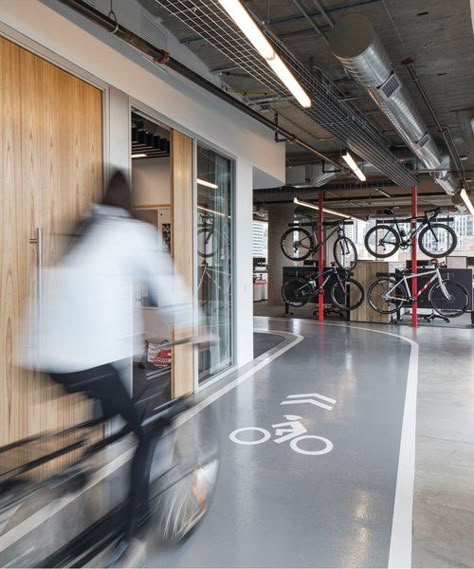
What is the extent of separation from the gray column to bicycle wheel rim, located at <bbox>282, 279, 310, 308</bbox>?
308cm

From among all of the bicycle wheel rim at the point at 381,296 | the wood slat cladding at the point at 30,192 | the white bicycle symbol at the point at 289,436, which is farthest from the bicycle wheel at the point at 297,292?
the wood slat cladding at the point at 30,192

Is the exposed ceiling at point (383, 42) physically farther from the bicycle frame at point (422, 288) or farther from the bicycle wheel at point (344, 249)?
the bicycle wheel at point (344, 249)

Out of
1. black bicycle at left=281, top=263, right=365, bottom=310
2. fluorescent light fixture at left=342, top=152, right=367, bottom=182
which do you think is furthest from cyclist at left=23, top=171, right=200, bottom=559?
black bicycle at left=281, top=263, right=365, bottom=310

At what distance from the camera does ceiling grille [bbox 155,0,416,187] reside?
3.01 meters

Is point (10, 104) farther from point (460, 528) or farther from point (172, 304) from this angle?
point (460, 528)

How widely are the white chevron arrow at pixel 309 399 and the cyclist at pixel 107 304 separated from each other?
2562 millimetres

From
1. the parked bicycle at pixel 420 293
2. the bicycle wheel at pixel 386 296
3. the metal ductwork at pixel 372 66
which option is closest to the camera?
the metal ductwork at pixel 372 66

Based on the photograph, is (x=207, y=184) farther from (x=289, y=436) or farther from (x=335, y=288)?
(x=335, y=288)

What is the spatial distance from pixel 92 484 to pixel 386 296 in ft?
27.7

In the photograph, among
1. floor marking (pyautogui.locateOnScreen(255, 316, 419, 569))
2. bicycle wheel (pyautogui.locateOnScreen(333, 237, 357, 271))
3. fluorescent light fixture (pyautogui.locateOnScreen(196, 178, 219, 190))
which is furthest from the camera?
bicycle wheel (pyautogui.locateOnScreen(333, 237, 357, 271))

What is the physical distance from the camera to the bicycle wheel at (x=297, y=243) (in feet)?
38.8

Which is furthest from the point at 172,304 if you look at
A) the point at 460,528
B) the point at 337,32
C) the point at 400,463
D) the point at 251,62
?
the point at 337,32

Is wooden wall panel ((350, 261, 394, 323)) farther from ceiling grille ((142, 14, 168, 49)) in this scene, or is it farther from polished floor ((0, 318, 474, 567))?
ceiling grille ((142, 14, 168, 49))

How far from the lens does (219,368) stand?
5598 millimetres
